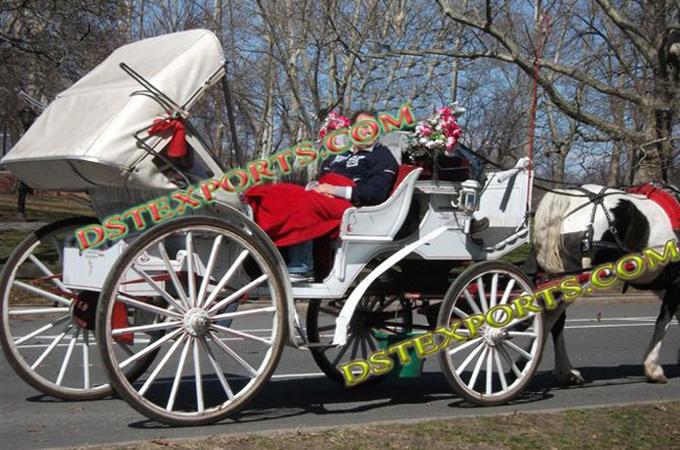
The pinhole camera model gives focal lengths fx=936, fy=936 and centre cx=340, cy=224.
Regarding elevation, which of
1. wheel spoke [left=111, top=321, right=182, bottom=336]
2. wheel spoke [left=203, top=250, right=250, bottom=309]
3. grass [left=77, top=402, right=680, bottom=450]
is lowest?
grass [left=77, top=402, right=680, bottom=450]

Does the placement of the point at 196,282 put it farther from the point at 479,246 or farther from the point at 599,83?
the point at 599,83

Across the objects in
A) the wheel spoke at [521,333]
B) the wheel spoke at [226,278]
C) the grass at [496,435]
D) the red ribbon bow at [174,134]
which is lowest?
the grass at [496,435]

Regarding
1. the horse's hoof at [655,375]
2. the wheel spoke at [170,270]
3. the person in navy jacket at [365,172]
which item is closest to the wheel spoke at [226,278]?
the wheel spoke at [170,270]

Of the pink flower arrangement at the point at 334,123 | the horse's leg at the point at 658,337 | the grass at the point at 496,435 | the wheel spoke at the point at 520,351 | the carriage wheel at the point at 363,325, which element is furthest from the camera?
the horse's leg at the point at 658,337

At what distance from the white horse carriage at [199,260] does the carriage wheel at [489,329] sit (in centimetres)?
1

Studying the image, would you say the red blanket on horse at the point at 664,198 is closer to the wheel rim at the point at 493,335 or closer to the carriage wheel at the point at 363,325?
the wheel rim at the point at 493,335

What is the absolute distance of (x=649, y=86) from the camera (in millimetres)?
18062

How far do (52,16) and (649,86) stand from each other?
11.4 metres

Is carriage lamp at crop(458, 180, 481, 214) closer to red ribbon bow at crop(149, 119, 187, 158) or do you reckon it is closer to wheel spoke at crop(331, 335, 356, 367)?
wheel spoke at crop(331, 335, 356, 367)

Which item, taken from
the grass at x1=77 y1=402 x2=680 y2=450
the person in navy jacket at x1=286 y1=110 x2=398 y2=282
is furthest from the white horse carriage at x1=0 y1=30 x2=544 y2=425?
the grass at x1=77 y1=402 x2=680 y2=450

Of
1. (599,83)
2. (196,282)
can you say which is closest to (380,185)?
(196,282)

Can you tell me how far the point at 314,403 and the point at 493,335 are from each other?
1.55 metres

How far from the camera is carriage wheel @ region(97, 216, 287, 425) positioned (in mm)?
5836

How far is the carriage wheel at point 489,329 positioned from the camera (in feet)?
23.2
